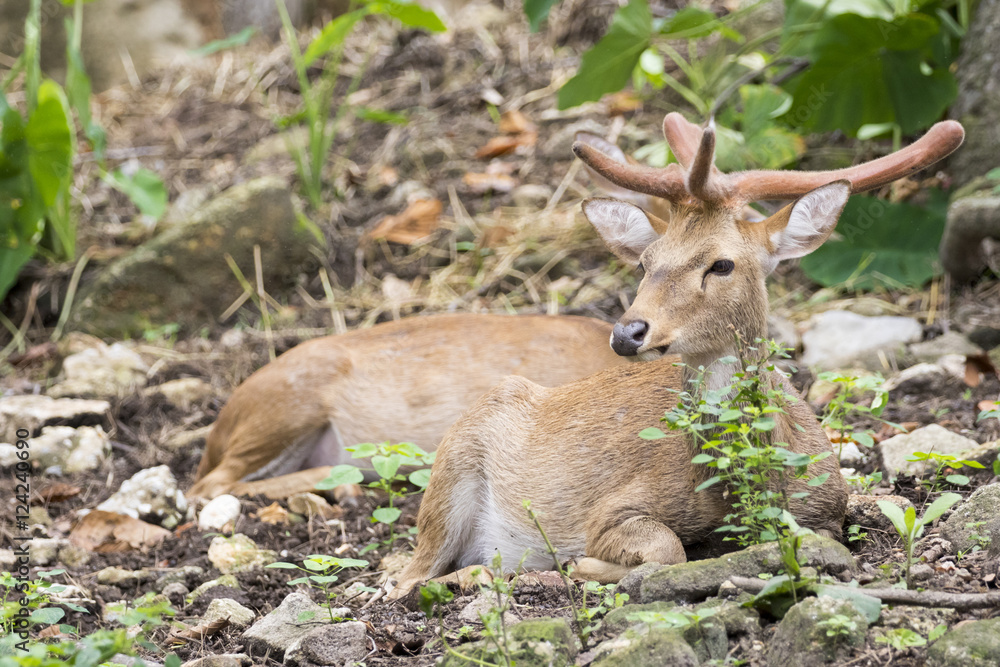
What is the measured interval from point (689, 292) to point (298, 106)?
7934mm

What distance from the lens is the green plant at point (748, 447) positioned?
2.83 metres

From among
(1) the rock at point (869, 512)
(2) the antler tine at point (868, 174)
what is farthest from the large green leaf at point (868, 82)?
(1) the rock at point (869, 512)

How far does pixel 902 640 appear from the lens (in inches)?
96.6

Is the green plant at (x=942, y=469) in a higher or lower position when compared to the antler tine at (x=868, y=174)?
lower

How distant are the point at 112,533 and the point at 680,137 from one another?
9.90ft

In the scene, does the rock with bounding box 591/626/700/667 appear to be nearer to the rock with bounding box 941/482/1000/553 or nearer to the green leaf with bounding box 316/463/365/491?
the rock with bounding box 941/482/1000/553

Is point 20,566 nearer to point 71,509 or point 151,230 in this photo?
point 71,509

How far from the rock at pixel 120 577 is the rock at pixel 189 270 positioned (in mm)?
3529

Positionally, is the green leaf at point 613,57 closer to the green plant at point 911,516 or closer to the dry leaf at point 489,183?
the dry leaf at point 489,183

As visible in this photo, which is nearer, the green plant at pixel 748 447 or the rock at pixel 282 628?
the green plant at pixel 748 447

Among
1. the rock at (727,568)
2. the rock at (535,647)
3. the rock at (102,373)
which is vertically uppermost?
the rock at (535,647)

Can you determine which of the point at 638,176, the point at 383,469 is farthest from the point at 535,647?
the point at 638,176

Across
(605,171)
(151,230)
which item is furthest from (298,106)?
(605,171)

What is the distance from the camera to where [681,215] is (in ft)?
11.4
